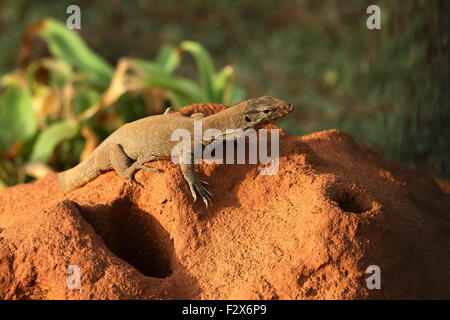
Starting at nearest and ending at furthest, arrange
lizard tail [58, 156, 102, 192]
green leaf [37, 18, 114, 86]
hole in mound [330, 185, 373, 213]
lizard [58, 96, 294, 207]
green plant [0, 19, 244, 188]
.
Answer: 1. hole in mound [330, 185, 373, 213]
2. lizard [58, 96, 294, 207]
3. lizard tail [58, 156, 102, 192]
4. green plant [0, 19, 244, 188]
5. green leaf [37, 18, 114, 86]

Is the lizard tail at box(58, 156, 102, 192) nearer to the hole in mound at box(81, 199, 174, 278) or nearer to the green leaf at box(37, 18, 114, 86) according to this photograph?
the hole in mound at box(81, 199, 174, 278)

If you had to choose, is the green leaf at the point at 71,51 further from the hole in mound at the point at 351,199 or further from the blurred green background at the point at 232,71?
the hole in mound at the point at 351,199

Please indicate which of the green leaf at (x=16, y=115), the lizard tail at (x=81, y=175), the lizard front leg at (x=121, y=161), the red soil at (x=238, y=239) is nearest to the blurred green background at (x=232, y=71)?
the green leaf at (x=16, y=115)

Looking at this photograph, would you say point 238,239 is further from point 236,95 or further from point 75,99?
point 75,99

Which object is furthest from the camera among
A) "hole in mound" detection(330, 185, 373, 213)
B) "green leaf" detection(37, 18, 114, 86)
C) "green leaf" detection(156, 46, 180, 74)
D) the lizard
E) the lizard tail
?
"green leaf" detection(156, 46, 180, 74)

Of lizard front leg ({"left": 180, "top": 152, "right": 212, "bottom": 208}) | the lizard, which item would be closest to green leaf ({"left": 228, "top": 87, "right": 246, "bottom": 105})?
the lizard

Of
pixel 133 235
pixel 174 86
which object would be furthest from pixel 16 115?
pixel 133 235
